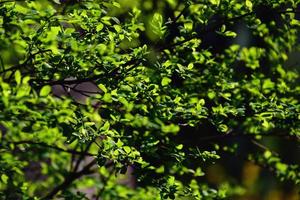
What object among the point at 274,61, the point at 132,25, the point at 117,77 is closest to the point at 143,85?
the point at 117,77

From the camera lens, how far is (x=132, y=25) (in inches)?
133

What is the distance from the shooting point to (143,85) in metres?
3.27

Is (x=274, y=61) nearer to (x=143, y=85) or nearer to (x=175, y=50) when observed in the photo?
(x=175, y=50)

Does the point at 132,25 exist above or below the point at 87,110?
above

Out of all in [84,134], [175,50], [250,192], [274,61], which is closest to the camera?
[84,134]

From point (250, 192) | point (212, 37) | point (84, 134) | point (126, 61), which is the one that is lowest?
point (250, 192)

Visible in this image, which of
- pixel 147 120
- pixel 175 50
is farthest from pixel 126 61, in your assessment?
pixel 175 50

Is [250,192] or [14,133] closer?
[14,133]

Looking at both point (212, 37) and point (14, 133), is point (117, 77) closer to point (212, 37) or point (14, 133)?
point (14, 133)

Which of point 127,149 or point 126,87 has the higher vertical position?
point 126,87

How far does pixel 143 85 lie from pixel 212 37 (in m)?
8.30

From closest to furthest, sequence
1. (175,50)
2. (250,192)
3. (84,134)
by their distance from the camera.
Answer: (84,134), (175,50), (250,192)

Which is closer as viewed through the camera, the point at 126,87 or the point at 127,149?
the point at 127,149

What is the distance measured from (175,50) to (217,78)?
47cm
